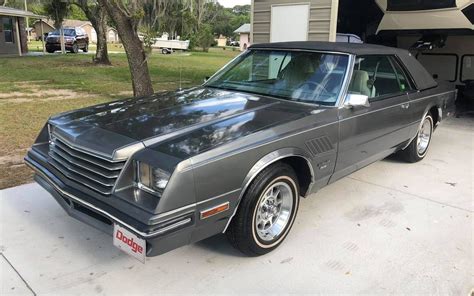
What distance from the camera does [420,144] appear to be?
18.9 feet

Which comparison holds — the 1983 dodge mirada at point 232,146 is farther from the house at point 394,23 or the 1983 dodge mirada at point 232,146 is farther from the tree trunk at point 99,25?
the tree trunk at point 99,25

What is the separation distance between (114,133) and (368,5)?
10240mm

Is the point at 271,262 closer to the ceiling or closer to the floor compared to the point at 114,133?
closer to the floor

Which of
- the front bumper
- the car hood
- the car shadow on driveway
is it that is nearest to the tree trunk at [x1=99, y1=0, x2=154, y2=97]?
the car hood

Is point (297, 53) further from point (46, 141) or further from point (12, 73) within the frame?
point (12, 73)

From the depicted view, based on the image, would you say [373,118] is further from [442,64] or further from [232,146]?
[442,64]

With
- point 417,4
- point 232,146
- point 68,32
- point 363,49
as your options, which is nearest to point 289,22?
point 417,4

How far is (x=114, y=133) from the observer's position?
9.87 ft

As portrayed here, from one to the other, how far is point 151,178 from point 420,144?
14.2 feet

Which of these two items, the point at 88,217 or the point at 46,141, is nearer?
the point at 88,217

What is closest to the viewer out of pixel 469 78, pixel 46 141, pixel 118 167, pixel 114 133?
pixel 118 167

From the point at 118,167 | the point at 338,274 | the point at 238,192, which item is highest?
the point at 118,167

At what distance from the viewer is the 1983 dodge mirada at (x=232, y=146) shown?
104 inches

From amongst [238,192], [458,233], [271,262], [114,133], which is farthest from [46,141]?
[458,233]
